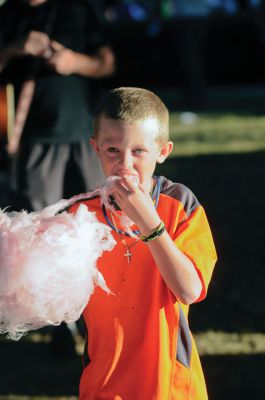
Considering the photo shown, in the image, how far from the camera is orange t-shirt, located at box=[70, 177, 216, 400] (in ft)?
7.60

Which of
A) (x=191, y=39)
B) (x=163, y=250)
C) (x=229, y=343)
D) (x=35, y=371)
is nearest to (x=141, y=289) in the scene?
(x=163, y=250)

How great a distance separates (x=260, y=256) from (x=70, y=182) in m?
2.37

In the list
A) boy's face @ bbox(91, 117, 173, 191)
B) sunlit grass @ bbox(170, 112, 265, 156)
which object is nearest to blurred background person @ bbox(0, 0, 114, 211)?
boy's face @ bbox(91, 117, 173, 191)

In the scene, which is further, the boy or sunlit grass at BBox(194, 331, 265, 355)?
sunlit grass at BBox(194, 331, 265, 355)

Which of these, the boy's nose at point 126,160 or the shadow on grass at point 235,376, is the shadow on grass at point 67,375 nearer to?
the shadow on grass at point 235,376

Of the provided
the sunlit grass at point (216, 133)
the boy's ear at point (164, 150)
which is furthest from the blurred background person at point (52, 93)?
the sunlit grass at point (216, 133)

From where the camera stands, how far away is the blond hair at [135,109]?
2.25 meters

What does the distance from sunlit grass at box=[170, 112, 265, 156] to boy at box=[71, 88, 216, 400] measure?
23.6 feet

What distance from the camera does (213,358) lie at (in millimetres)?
4328

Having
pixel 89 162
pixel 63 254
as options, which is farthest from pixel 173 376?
pixel 89 162

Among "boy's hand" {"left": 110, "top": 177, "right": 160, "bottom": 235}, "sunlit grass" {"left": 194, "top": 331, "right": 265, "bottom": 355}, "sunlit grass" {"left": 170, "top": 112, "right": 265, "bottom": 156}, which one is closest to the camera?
"boy's hand" {"left": 110, "top": 177, "right": 160, "bottom": 235}

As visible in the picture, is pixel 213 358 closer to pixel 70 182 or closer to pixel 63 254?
pixel 70 182

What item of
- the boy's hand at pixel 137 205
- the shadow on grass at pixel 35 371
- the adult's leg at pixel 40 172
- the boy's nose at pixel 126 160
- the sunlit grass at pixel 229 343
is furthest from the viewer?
the sunlit grass at pixel 229 343

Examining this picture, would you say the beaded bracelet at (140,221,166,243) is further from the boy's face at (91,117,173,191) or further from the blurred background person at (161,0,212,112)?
the blurred background person at (161,0,212,112)
